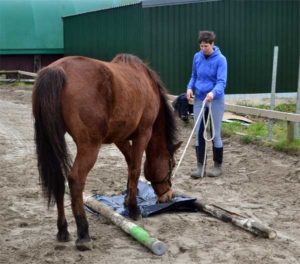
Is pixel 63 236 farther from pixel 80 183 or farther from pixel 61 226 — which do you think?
pixel 80 183

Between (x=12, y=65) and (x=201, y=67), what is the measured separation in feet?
55.3

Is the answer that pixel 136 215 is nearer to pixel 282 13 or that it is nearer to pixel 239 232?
pixel 239 232

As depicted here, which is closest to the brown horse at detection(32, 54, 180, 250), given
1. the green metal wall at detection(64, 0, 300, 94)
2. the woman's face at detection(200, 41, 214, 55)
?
the woman's face at detection(200, 41, 214, 55)

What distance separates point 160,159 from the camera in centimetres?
564

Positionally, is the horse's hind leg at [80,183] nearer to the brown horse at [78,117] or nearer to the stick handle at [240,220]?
the brown horse at [78,117]

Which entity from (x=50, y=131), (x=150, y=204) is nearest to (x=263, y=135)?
(x=150, y=204)

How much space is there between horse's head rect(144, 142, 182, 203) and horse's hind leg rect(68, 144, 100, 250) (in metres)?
1.38

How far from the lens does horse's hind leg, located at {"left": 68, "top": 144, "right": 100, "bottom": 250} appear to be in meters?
4.28

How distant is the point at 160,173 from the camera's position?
5598 mm

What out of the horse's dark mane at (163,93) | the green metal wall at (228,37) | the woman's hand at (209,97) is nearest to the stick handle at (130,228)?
the horse's dark mane at (163,93)

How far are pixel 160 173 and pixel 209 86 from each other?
168cm

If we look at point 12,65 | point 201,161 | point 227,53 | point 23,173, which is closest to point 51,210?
point 23,173

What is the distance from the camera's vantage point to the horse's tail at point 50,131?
4.16 m

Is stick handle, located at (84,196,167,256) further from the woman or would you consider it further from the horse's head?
the woman
